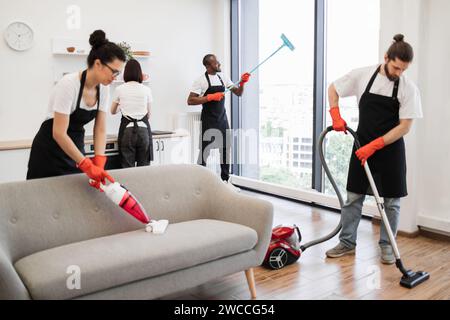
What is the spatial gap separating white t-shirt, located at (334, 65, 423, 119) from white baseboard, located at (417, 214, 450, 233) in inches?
40.7

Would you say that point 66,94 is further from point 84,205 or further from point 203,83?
point 203,83

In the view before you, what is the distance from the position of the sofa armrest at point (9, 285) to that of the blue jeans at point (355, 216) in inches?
83.6

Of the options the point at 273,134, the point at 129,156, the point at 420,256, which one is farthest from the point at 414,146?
the point at 129,156

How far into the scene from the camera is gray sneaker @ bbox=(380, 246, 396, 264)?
9.86ft

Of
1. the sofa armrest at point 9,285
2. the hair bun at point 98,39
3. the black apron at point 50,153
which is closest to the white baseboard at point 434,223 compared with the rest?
the black apron at point 50,153

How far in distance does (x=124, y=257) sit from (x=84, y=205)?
0.50 meters

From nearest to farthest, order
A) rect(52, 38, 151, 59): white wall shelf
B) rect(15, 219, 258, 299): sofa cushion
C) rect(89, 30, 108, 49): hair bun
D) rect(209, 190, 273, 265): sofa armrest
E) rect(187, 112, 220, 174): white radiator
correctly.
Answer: rect(15, 219, 258, 299): sofa cushion
rect(89, 30, 108, 49): hair bun
rect(209, 190, 273, 265): sofa armrest
rect(52, 38, 151, 59): white wall shelf
rect(187, 112, 220, 174): white radiator

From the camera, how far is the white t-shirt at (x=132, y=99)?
400 cm

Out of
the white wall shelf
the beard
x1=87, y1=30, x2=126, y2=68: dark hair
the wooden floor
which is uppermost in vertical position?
the white wall shelf

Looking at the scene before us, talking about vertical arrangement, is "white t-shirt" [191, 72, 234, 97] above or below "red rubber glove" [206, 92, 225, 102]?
above

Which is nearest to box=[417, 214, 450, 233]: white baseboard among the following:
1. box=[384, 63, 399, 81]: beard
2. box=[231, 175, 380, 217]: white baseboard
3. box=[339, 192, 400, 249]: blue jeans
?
box=[231, 175, 380, 217]: white baseboard

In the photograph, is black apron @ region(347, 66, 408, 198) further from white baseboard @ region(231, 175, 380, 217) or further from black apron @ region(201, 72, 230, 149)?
black apron @ region(201, 72, 230, 149)

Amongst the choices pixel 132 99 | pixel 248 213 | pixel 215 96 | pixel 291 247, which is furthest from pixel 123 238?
pixel 215 96
